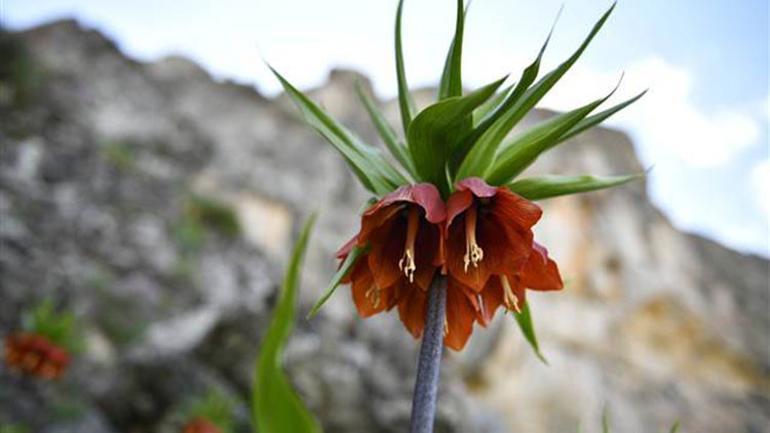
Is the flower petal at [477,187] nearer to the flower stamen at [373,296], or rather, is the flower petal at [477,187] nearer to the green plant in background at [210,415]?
the flower stamen at [373,296]

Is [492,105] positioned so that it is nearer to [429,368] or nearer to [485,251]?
[485,251]

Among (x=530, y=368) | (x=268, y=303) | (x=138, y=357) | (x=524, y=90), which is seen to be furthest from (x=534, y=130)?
(x=530, y=368)

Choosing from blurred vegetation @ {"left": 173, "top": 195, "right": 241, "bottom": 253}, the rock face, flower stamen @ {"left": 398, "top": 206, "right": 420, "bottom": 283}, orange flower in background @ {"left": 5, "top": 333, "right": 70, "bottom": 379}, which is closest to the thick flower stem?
flower stamen @ {"left": 398, "top": 206, "right": 420, "bottom": 283}

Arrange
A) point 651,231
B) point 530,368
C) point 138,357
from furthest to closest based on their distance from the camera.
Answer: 1. point 651,231
2. point 530,368
3. point 138,357

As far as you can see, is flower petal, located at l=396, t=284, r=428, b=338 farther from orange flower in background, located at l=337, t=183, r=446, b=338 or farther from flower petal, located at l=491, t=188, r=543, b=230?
flower petal, located at l=491, t=188, r=543, b=230

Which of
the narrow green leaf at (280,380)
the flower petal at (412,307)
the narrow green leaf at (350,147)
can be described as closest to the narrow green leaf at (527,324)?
the flower petal at (412,307)

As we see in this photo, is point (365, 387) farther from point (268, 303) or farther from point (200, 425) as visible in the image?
point (200, 425)

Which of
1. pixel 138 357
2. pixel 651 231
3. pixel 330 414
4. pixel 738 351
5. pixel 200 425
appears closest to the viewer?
pixel 200 425

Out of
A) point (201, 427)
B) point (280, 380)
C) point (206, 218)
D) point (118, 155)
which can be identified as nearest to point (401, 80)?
point (280, 380)
